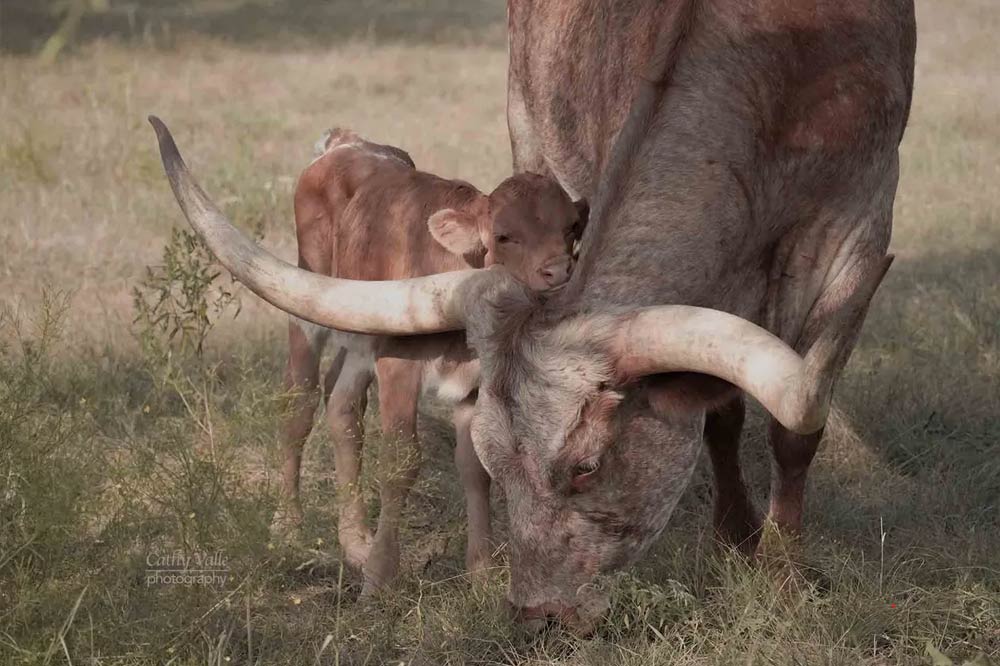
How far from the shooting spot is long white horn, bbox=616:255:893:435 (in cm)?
330

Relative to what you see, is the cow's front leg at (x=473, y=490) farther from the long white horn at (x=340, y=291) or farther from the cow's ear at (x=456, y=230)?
the long white horn at (x=340, y=291)

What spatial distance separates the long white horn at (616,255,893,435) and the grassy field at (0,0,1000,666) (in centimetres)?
71

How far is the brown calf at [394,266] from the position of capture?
473 cm

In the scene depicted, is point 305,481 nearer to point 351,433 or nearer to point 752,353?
point 351,433

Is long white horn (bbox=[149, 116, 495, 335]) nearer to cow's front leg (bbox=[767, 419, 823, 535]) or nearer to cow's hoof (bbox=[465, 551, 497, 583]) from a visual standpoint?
cow's hoof (bbox=[465, 551, 497, 583])

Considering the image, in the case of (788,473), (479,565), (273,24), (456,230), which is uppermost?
(456,230)

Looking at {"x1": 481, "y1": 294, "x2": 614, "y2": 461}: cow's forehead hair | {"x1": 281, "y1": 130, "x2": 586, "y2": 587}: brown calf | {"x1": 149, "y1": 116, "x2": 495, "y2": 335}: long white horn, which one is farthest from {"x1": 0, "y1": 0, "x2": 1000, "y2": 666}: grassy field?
{"x1": 481, "y1": 294, "x2": 614, "y2": 461}: cow's forehead hair

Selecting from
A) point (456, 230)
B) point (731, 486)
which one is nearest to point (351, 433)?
point (456, 230)

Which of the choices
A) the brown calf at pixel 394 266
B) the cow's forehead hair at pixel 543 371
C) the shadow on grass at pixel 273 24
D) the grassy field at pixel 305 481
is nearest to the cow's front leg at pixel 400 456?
the brown calf at pixel 394 266

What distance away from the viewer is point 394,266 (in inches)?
204

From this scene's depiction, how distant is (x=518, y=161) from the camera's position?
662 centimetres

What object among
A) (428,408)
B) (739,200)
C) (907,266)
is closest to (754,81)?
(739,200)

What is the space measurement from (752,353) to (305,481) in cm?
279

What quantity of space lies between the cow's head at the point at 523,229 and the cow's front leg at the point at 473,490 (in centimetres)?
62
